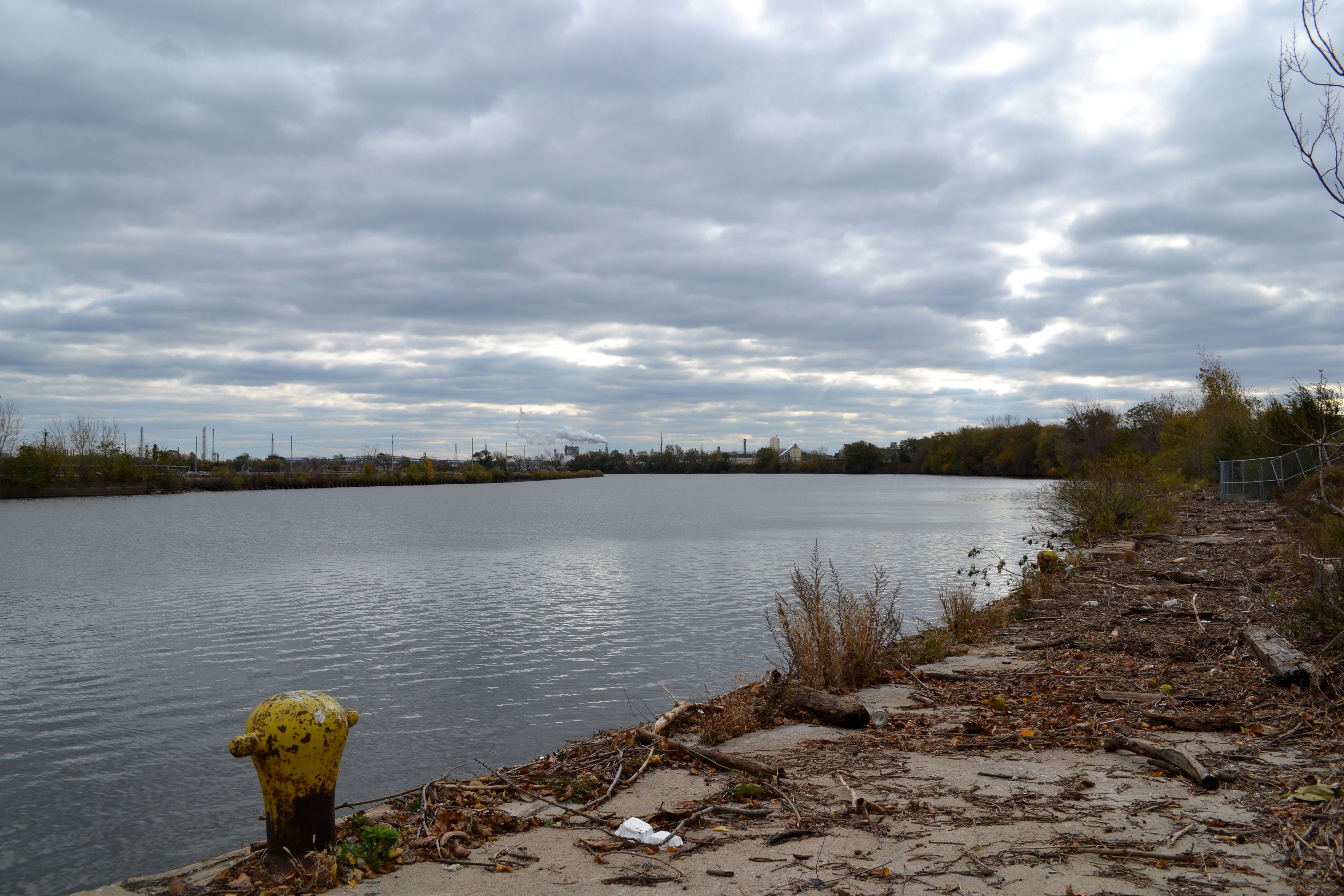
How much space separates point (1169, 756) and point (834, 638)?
448cm

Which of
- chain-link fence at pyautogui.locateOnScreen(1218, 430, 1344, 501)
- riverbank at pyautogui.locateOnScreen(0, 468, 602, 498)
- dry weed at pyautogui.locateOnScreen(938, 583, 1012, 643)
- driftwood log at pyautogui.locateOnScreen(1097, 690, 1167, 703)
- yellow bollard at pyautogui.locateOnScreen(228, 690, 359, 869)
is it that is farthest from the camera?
riverbank at pyautogui.locateOnScreen(0, 468, 602, 498)

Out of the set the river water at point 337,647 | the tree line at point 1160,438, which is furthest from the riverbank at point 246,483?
the tree line at point 1160,438

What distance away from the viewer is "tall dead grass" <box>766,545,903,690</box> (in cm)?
1027

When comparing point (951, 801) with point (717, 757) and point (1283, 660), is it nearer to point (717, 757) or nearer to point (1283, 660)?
point (717, 757)

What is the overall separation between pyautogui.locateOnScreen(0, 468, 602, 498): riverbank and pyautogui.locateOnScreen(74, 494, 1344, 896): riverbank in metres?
96.1

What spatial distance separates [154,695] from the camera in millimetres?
12523

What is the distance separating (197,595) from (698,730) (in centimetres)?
1875

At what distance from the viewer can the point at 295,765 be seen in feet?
17.9

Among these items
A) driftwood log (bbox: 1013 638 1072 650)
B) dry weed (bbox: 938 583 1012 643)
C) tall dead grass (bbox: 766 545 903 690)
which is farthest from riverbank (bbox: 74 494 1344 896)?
dry weed (bbox: 938 583 1012 643)

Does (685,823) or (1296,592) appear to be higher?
(1296,592)

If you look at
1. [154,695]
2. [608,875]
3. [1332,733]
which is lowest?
[154,695]

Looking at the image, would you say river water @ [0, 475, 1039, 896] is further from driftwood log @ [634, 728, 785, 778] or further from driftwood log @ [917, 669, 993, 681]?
driftwood log @ [917, 669, 993, 681]

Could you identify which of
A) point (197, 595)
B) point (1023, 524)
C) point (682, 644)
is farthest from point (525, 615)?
point (1023, 524)

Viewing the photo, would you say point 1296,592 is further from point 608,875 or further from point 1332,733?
point 608,875
